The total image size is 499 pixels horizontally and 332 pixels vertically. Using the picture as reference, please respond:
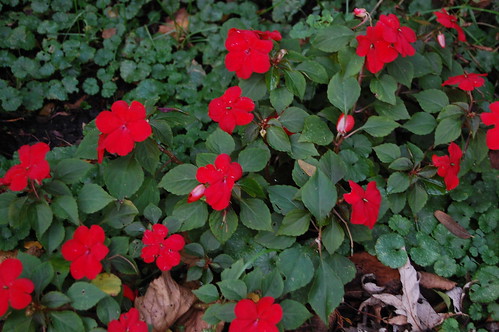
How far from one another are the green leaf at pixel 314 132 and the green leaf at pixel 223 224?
0.59 m

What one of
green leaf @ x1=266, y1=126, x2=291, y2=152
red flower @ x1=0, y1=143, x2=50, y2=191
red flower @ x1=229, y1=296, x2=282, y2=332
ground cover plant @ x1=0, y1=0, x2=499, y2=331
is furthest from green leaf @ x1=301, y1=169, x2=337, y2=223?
red flower @ x1=0, y1=143, x2=50, y2=191

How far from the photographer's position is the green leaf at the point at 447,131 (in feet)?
8.70

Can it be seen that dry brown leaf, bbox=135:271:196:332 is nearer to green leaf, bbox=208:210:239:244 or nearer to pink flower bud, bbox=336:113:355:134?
green leaf, bbox=208:210:239:244

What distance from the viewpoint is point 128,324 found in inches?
81.0

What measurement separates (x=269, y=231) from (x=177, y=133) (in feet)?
3.60

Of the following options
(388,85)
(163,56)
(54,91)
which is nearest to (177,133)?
(163,56)

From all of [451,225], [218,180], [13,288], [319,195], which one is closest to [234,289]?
[218,180]

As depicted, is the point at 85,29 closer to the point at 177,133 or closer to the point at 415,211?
the point at 177,133

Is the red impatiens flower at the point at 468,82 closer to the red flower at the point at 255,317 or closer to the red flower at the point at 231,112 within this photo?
the red flower at the point at 231,112

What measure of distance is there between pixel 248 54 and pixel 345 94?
61 centimetres

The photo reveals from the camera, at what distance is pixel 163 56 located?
11.4 ft

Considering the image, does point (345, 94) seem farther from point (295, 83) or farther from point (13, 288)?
point (13, 288)

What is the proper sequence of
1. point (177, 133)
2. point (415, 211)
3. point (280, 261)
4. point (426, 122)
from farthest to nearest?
point (177, 133)
point (426, 122)
point (415, 211)
point (280, 261)

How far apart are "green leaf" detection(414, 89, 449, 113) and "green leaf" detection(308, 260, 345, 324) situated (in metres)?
1.17
